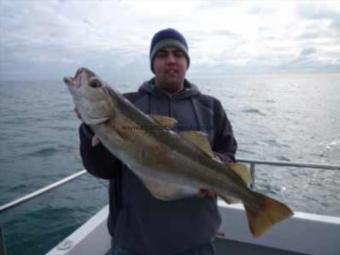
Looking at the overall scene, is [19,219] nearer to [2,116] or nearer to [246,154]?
[246,154]

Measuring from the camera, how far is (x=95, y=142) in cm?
260

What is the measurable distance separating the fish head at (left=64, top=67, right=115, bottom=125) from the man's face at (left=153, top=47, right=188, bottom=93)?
883mm

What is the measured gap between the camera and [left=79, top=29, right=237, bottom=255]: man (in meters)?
2.82

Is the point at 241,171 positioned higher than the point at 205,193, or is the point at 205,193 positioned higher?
the point at 241,171

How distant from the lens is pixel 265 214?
9.03 feet

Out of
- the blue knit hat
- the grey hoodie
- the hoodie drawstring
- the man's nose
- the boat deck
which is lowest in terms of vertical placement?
the boat deck

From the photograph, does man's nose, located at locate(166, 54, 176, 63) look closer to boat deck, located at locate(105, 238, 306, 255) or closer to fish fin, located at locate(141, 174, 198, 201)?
fish fin, located at locate(141, 174, 198, 201)

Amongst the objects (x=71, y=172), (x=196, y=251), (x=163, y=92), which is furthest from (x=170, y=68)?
(x=71, y=172)

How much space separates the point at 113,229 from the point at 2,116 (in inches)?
1187

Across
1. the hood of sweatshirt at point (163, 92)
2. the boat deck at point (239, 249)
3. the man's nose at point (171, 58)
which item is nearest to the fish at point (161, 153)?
the hood of sweatshirt at point (163, 92)

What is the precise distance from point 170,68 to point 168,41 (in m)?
0.29

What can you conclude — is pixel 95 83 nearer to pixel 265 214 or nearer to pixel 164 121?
pixel 164 121

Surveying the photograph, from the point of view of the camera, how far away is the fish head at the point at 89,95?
94.1 inches

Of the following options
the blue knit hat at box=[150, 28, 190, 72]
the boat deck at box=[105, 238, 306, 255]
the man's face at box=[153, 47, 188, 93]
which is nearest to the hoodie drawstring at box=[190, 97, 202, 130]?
the man's face at box=[153, 47, 188, 93]
